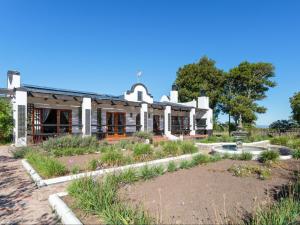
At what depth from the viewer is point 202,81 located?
113ft

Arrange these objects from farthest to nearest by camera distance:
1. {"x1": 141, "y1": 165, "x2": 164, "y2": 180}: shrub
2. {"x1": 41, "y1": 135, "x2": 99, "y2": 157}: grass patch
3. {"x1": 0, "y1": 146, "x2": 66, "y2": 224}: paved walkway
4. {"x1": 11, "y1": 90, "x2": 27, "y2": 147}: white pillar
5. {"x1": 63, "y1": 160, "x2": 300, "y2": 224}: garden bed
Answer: {"x1": 11, "y1": 90, "x2": 27, "y2": 147}: white pillar
{"x1": 41, "y1": 135, "x2": 99, "y2": 157}: grass patch
{"x1": 141, "y1": 165, "x2": 164, "y2": 180}: shrub
{"x1": 0, "y1": 146, "x2": 66, "y2": 224}: paved walkway
{"x1": 63, "y1": 160, "x2": 300, "y2": 224}: garden bed

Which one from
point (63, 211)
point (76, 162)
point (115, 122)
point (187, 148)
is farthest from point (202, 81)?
point (63, 211)

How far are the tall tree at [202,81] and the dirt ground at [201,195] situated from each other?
26.9m

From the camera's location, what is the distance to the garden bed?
415 centimetres

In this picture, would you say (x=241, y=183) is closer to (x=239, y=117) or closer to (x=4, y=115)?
(x=4, y=115)

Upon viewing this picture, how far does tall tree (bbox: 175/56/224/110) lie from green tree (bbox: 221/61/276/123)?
2.11 meters

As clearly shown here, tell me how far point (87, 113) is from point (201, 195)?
13.8m

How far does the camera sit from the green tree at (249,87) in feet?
98.6

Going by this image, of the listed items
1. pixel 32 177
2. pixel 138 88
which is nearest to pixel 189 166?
pixel 32 177

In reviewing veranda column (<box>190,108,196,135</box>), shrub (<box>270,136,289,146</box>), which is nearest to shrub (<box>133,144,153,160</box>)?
shrub (<box>270,136,289,146</box>)

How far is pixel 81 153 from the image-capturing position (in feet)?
39.3

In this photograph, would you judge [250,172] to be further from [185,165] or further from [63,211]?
[63,211]

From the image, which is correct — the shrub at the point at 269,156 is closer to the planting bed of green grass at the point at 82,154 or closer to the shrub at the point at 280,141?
the planting bed of green grass at the point at 82,154

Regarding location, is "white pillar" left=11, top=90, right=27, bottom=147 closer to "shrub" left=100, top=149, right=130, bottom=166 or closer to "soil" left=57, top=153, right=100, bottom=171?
"soil" left=57, top=153, right=100, bottom=171
